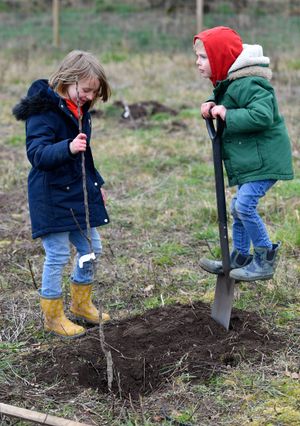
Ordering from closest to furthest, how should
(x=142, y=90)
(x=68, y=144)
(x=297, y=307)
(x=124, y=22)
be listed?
(x=68, y=144), (x=297, y=307), (x=142, y=90), (x=124, y=22)

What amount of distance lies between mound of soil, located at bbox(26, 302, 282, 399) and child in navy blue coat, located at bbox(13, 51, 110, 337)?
31 cm

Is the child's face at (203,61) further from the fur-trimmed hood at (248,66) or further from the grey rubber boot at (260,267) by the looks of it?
the grey rubber boot at (260,267)

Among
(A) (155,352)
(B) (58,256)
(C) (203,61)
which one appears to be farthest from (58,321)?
(C) (203,61)

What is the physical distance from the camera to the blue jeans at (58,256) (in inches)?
170

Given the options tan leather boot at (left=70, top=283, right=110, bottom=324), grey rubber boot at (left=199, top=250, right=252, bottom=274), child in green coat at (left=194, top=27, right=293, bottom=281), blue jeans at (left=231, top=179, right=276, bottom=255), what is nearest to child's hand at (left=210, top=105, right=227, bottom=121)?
child in green coat at (left=194, top=27, right=293, bottom=281)

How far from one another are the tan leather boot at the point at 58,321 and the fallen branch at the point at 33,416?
1075 mm

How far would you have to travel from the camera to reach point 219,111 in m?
3.96

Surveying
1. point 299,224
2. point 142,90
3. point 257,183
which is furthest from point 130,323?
point 142,90

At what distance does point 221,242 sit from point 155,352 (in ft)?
2.40

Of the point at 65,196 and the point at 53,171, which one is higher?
the point at 53,171

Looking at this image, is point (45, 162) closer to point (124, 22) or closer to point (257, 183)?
point (257, 183)

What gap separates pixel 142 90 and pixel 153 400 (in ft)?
30.2

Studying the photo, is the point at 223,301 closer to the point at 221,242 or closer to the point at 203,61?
the point at 221,242

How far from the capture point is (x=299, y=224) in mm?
6098
